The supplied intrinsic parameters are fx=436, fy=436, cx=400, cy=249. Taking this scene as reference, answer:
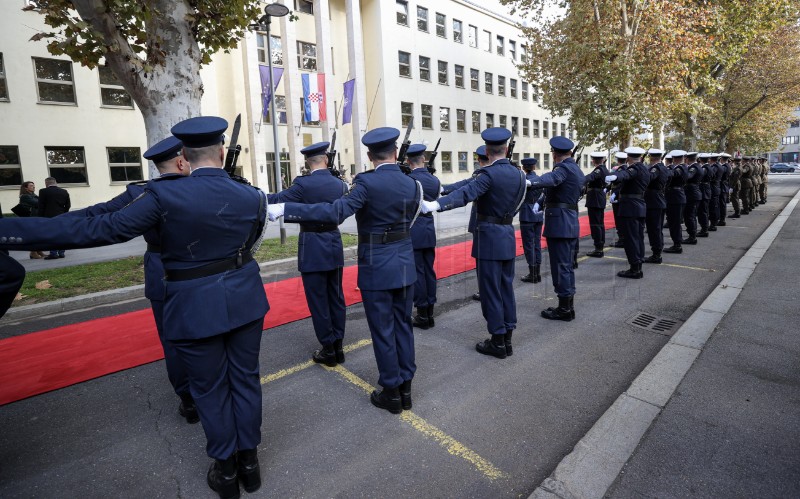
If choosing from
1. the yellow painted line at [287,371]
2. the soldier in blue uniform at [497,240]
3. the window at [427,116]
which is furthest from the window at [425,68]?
the yellow painted line at [287,371]

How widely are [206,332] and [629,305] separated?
5596 millimetres

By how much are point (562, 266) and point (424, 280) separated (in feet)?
5.79

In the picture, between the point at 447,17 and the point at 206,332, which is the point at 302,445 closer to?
the point at 206,332

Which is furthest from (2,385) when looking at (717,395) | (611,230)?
(611,230)

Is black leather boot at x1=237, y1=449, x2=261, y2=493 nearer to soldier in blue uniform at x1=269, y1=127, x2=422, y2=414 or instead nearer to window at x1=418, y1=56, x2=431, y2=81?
soldier in blue uniform at x1=269, y1=127, x2=422, y2=414

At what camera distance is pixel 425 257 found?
226 inches

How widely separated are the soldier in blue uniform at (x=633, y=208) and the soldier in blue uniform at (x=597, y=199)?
563mm

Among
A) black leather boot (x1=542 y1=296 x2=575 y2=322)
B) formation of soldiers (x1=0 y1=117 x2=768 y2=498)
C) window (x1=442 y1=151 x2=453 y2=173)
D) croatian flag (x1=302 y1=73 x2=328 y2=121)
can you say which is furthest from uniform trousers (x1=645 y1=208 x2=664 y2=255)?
window (x1=442 y1=151 x2=453 y2=173)

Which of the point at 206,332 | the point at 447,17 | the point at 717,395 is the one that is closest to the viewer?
the point at 206,332

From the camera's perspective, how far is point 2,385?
4.14 meters

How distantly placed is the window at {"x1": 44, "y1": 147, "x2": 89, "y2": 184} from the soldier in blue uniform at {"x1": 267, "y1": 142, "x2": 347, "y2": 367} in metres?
18.8

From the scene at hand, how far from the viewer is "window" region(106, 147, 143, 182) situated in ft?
63.6

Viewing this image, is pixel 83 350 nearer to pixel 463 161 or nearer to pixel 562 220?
pixel 562 220

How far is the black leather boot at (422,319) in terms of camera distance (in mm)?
5426
